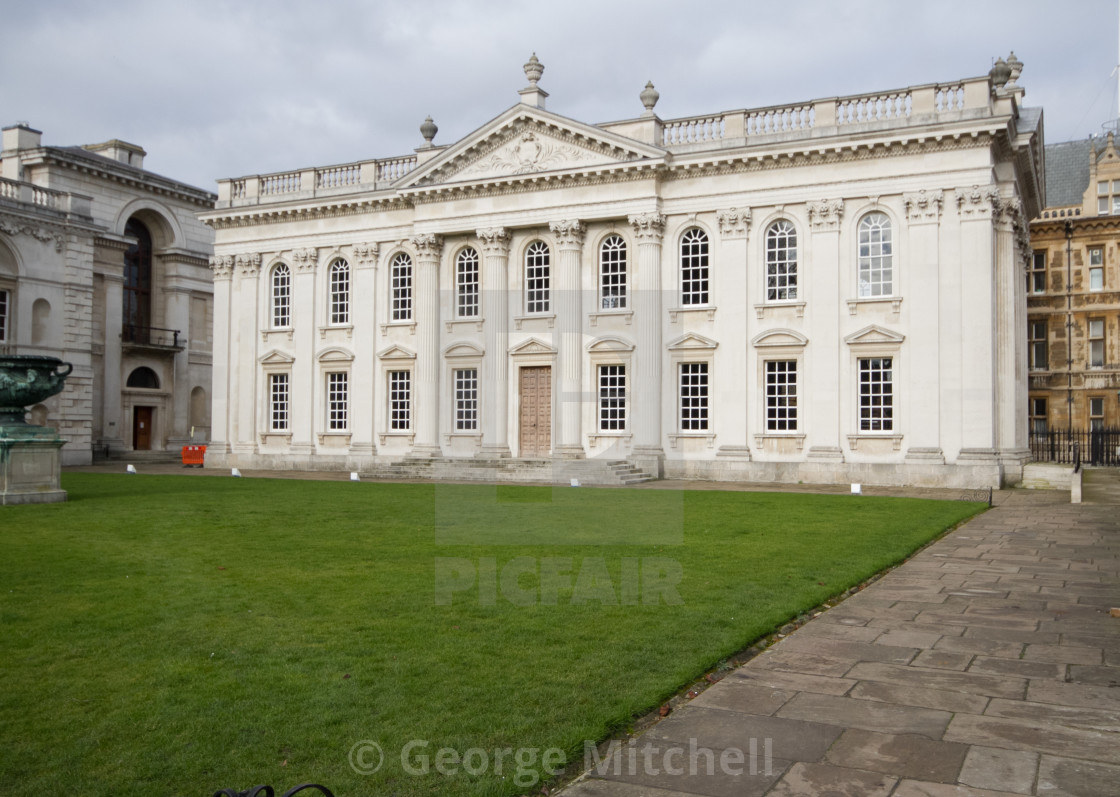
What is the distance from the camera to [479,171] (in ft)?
108

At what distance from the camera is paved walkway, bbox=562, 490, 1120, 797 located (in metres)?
4.67

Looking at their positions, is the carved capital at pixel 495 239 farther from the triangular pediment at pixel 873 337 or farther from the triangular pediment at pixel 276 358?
the triangular pediment at pixel 873 337

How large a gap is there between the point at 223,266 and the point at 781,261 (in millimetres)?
22670

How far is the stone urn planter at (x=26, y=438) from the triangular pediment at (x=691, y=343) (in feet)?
59.7

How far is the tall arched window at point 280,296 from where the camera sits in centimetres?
3766

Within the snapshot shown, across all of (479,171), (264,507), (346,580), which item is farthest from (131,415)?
(346,580)

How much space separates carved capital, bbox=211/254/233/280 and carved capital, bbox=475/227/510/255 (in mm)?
11767

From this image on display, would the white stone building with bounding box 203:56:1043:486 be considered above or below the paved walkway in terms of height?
above

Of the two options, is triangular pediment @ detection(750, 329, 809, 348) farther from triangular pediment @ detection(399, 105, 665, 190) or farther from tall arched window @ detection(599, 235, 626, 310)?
triangular pediment @ detection(399, 105, 665, 190)

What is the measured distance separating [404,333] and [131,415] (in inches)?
662

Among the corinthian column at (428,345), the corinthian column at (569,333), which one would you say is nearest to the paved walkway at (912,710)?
the corinthian column at (569,333)

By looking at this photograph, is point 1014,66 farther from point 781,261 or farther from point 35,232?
point 35,232

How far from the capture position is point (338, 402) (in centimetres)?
3647

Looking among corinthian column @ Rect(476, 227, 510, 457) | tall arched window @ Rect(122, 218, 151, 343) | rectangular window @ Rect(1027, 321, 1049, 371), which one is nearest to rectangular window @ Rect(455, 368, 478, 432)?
corinthian column @ Rect(476, 227, 510, 457)
